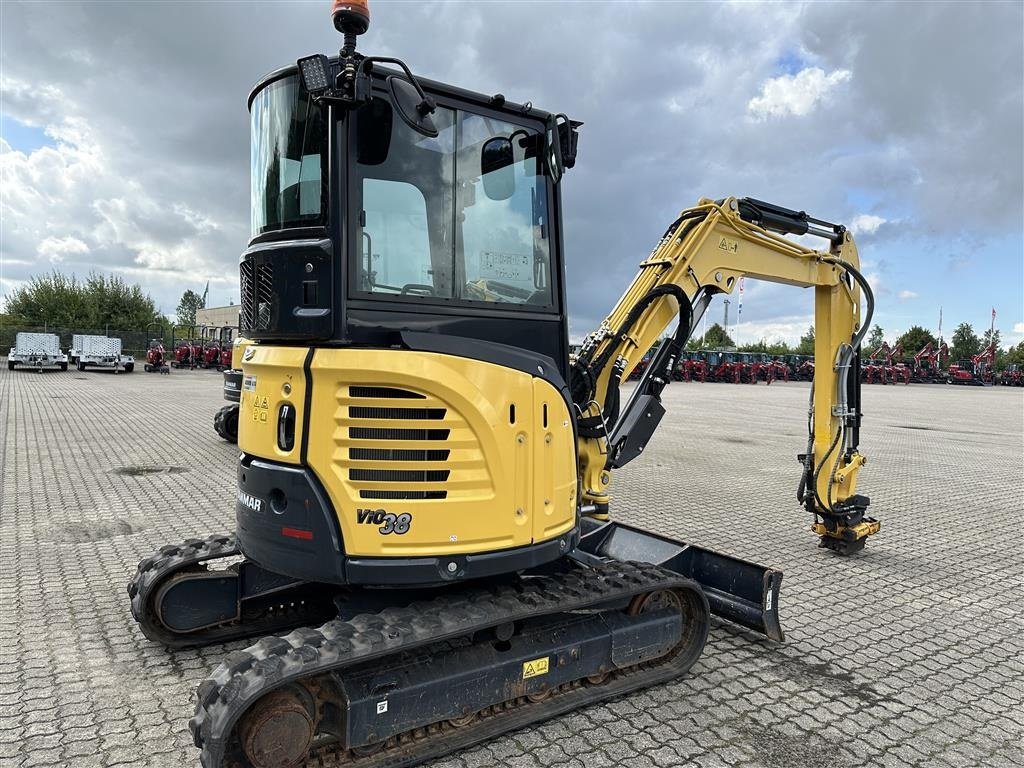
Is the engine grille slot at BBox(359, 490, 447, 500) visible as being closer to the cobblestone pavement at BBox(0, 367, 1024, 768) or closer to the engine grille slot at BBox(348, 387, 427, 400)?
the engine grille slot at BBox(348, 387, 427, 400)

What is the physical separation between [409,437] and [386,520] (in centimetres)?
39

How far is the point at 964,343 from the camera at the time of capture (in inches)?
2756

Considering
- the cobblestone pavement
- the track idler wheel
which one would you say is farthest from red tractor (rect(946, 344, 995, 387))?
the track idler wheel

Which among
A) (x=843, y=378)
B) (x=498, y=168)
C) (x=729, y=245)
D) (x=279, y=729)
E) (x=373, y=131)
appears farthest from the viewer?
(x=843, y=378)

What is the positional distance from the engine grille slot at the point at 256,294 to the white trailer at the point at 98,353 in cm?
3436

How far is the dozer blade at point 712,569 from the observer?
467 cm

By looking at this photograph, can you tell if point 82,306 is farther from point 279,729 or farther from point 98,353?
point 279,729

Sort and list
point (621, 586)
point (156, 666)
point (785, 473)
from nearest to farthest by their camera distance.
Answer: point (621, 586) < point (156, 666) < point (785, 473)

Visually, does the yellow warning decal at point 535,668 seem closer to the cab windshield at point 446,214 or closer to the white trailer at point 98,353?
the cab windshield at point 446,214

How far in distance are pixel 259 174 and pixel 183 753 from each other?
2842 millimetres

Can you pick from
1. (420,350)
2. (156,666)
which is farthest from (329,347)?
(156,666)

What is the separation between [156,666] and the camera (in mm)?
4215

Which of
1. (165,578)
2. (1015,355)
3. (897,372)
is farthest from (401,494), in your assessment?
(1015,355)

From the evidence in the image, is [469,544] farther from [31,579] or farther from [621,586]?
[31,579]
